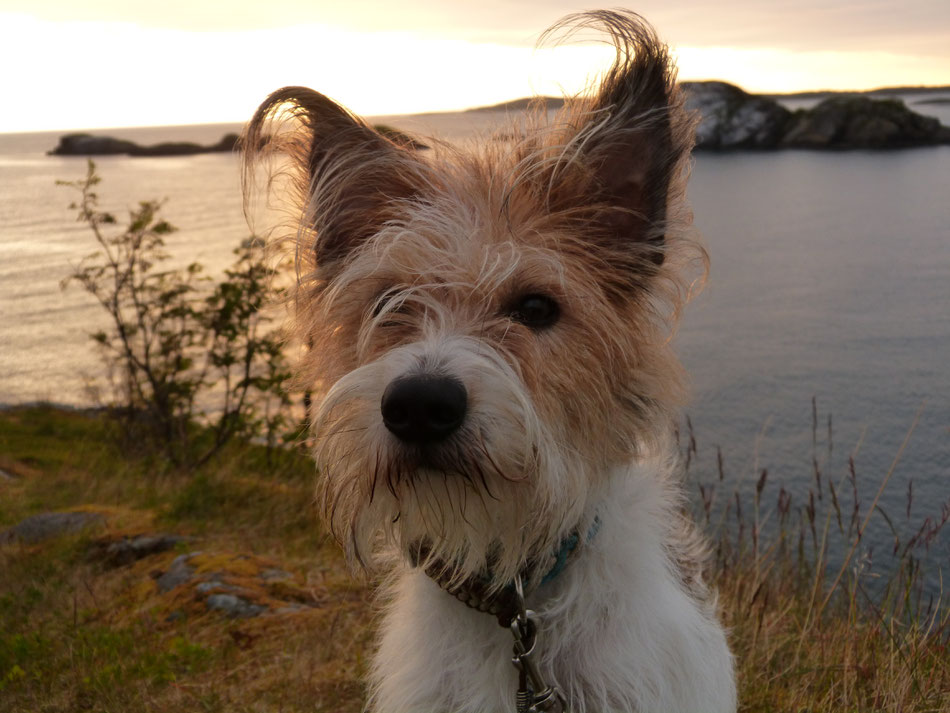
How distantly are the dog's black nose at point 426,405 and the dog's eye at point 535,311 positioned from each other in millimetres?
482

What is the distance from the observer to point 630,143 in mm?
2543

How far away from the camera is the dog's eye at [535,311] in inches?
97.2

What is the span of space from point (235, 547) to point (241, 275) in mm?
4089

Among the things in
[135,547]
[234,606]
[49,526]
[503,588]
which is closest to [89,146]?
[49,526]

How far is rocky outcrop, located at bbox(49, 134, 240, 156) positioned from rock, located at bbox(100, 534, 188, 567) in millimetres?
62321

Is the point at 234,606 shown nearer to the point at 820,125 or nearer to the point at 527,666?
the point at 527,666

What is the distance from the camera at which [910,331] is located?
43.0 ft

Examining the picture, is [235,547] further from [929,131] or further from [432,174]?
[929,131]

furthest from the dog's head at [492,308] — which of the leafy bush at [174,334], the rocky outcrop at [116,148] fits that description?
the rocky outcrop at [116,148]

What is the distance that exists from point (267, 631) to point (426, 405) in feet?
10.1

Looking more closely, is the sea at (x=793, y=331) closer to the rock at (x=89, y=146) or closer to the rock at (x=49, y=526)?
the rock at (x=49, y=526)

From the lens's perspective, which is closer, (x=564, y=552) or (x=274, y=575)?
(x=564, y=552)

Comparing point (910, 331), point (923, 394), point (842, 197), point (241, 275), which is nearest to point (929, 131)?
point (842, 197)

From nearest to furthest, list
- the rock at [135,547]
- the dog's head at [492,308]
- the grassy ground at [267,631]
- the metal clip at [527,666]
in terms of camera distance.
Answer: the dog's head at [492,308] < the metal clip at [527,666] < the grassy ground at [267,631] < the rock at [135,547]
